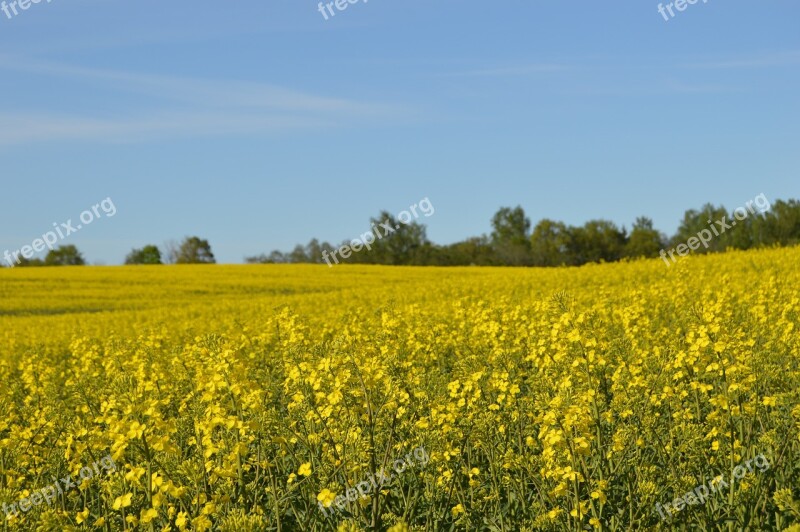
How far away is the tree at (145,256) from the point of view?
8875cm

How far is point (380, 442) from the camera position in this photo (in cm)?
587

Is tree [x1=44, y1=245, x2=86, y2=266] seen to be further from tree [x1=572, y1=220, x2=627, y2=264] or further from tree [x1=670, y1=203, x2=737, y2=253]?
tree [x1=670, y1=203, x2=737, y2=253]

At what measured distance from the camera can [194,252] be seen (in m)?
81.7

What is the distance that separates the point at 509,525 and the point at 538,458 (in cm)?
50

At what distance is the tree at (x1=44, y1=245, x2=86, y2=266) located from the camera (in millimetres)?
76625

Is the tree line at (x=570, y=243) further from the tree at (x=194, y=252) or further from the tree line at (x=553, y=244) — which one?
the tree at (x=194, y=252)

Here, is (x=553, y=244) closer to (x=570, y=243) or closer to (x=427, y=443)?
(x=570, y=243)

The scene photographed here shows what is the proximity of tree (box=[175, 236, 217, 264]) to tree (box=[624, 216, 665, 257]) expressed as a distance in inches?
1667

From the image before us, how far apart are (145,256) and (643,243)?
5461 centimetres

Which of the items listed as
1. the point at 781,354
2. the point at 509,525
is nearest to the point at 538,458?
the point at 509,525

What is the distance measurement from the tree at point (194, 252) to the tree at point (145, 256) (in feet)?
25.6

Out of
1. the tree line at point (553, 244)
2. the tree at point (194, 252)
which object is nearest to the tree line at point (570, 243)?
the tree line at point (553, 244)

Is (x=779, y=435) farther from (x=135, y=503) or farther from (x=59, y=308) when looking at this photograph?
(x=59, y=308)

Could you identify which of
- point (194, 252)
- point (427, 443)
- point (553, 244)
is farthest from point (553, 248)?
point (427, 443)
